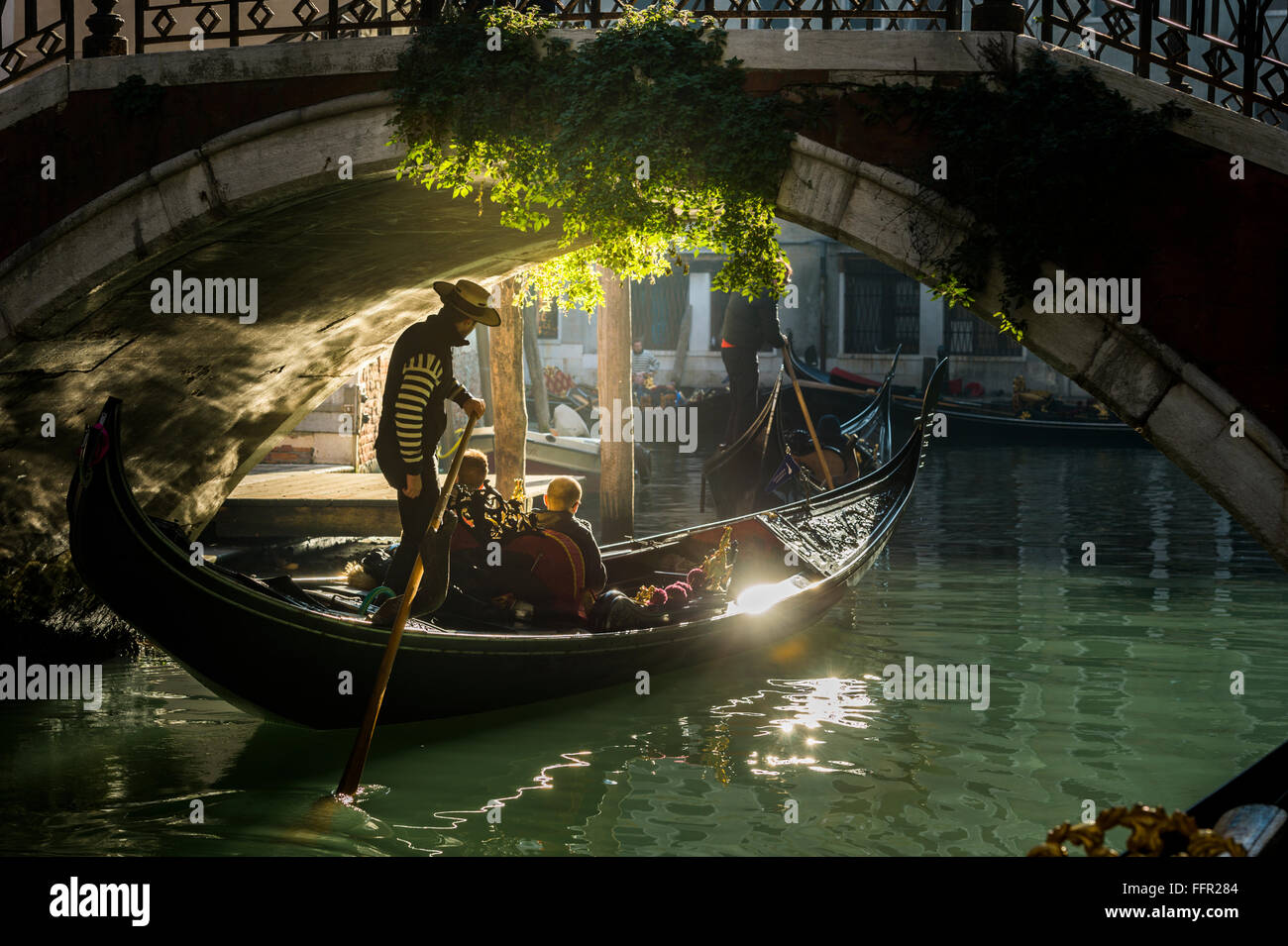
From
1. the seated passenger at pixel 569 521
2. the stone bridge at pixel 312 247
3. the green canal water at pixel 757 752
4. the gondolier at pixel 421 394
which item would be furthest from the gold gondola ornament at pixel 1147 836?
the seated passenger at pixel 569 521

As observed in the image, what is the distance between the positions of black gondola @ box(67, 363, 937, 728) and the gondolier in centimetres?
40

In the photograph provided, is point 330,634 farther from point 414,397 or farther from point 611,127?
point 611,127

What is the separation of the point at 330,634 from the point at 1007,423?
1318 cm

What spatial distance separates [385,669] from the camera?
4.17 m

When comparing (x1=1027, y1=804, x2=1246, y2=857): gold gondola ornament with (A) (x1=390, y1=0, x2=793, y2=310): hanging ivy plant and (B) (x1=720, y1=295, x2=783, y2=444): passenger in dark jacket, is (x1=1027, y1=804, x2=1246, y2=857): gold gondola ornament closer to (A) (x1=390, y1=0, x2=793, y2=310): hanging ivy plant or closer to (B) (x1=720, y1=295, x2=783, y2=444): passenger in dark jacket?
(A) (x1=390, y1=0, x2=793, y2=310): hanging ivy plant

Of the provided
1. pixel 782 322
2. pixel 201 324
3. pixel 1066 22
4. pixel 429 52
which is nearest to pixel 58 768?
pixel 201 324

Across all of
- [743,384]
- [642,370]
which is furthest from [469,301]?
[642,370]

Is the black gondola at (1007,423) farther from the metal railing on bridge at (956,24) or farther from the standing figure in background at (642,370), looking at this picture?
the metal railing on bridge at (956,24)

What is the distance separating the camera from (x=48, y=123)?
194 inches

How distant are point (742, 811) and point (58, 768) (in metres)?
2.26

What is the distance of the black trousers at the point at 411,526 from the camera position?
14.8 ft

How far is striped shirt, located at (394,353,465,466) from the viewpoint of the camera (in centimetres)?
442

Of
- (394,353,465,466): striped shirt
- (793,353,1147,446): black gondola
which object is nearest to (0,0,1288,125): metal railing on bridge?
(394,353,465,466): striped shirt
